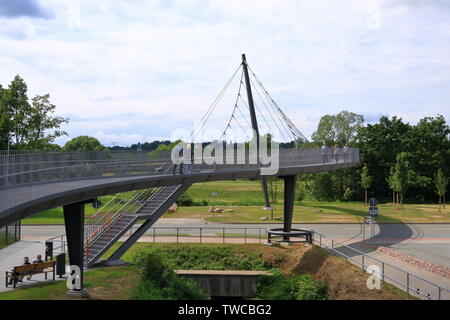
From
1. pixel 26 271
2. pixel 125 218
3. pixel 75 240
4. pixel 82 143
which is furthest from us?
pixel 82 143

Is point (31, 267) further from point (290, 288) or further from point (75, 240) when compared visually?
point (290, 288)

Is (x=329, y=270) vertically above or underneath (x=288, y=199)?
underneath

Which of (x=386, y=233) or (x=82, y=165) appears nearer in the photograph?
(x=82, y=165)

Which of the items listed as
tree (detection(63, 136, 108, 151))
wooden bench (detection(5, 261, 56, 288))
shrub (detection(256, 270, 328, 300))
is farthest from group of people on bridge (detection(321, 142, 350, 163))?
tree (detection(63, 136, 108, 151))

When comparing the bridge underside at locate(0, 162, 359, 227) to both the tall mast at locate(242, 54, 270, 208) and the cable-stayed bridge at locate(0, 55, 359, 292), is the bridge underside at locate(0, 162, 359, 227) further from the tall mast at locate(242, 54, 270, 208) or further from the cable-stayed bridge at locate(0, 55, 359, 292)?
the tall mast at locate(242, 54, 270, 208)

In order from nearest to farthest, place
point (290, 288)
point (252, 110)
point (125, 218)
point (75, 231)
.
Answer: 1. point (75, 231)
2. point (290, 288)
3. point (125, 218)
4. point (252, 110)

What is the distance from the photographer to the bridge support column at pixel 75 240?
19.1 metres

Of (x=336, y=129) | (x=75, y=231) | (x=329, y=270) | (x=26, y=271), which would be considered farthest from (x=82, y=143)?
(x=75, y=231)

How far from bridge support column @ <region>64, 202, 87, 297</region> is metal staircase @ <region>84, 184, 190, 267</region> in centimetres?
419

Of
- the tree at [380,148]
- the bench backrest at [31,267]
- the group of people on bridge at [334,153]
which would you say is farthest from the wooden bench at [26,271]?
the tree at [380,148]

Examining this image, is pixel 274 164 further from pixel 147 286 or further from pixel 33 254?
pixel 33 254

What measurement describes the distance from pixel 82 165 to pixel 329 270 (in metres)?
12.7

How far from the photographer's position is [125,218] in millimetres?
24906
